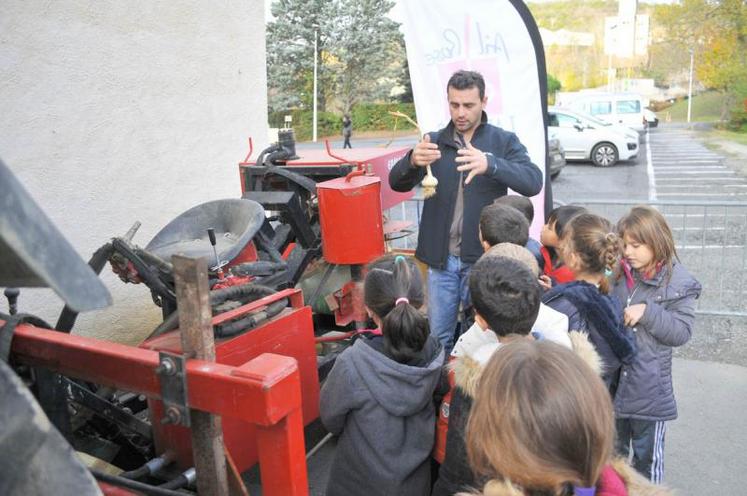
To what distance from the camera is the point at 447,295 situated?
344 cm

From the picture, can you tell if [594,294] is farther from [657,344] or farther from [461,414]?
[461,414]

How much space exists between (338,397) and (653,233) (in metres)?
1.52

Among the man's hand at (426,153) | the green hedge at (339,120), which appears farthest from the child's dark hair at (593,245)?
the green hedge at (339,120)

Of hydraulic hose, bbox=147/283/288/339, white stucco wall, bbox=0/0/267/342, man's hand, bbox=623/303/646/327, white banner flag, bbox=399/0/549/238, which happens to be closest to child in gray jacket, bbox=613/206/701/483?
man's hand, bbox=623/303/646/327

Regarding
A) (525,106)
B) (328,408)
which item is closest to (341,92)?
(525,106)

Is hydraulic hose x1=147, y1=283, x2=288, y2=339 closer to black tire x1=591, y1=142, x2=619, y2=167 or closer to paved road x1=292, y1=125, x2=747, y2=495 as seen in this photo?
paved road x1=292, y1=125, x2=747, y2=495

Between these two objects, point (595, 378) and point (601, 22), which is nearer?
point (595, 378)

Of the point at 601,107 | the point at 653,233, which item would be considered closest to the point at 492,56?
the point at 653,233

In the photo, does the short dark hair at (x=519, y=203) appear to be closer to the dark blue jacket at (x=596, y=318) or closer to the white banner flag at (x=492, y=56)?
the dark blue jacket at (x=596, y=318)

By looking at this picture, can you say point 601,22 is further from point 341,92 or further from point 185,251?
point 185,251

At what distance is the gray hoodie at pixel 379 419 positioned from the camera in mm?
2150

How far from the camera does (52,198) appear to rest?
3900 millimetres

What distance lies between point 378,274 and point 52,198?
2.57 meters

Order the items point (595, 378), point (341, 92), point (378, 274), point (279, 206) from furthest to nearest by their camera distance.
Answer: point (341, 92) → point (279, 206) → point (378, 274) → point (595, 378)
